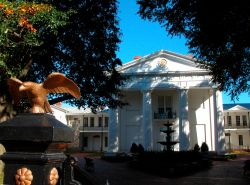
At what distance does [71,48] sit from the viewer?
1622cm

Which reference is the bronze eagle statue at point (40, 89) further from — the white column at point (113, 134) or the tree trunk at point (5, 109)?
the white column at point (113, 134)

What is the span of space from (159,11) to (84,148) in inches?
1928

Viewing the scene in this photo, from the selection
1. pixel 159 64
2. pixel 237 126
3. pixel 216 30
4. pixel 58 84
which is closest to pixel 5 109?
pixel 216 30

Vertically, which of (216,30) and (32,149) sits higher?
(216,30)

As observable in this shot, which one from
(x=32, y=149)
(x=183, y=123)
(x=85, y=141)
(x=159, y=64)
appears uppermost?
(x=159, y=64)

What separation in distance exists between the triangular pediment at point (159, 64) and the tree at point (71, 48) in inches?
821

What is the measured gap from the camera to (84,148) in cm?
6091

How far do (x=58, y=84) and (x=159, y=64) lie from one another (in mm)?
37493

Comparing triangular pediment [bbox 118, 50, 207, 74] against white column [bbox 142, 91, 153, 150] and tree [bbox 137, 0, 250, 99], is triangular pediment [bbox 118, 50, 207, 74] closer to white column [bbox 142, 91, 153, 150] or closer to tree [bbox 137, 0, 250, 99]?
white column [bbox 142, 91, 153, 150]

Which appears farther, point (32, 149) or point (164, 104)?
point (164, 104)

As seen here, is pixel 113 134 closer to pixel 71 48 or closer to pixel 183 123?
pixel 183 123

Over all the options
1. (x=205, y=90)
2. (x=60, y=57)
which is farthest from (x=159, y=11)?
(x=205, y=90)

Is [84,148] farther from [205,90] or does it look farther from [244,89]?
[244,89]

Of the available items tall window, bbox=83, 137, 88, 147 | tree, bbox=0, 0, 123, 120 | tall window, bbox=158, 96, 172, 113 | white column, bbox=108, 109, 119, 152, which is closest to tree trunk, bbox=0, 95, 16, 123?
tree, bbox=0, 0, 123, 120
